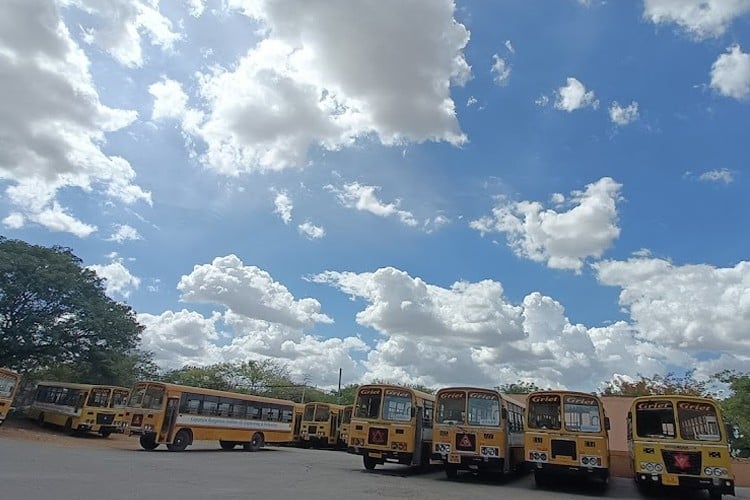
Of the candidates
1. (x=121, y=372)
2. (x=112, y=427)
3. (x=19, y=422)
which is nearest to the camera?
(x=112, y=427)

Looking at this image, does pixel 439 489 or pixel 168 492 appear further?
pixel 439 489

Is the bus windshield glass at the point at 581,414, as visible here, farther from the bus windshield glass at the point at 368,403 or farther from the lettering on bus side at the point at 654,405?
the bus windshield glass at the point at 368,403

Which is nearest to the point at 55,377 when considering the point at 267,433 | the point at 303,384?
the point at 267,433

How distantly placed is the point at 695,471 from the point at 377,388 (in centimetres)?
917

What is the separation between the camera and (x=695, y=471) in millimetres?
13852

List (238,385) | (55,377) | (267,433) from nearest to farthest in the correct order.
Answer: (267,433) < (55,377) < (238,385)

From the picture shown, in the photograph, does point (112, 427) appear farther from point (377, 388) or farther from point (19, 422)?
point (377, 388)

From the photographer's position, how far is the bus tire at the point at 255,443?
86.1 feet

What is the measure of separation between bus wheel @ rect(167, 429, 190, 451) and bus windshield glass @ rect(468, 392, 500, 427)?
11863 mm

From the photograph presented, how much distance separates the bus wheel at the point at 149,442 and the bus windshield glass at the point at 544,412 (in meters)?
14.1

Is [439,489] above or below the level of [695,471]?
below

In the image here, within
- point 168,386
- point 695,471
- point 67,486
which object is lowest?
point 67,486

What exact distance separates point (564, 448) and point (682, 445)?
2.90 meters

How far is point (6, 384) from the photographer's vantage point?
954 inches
